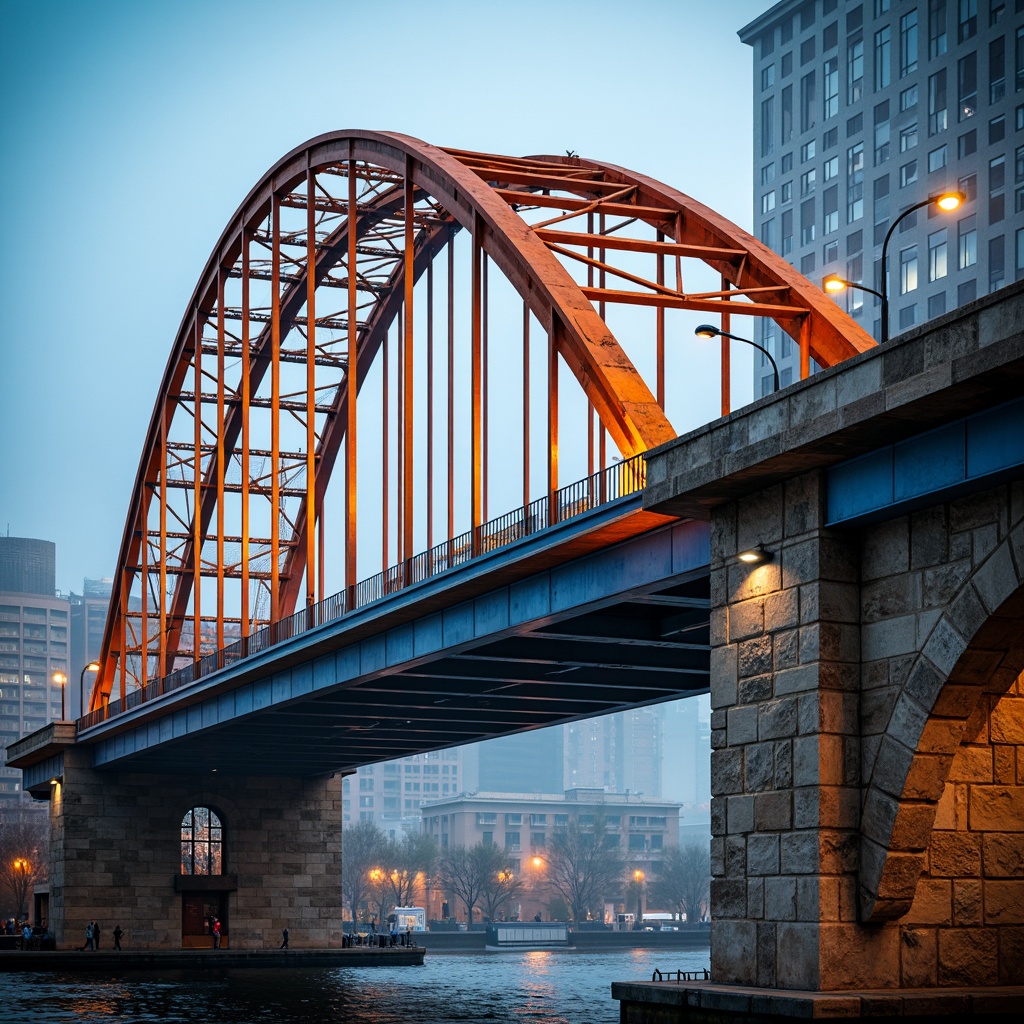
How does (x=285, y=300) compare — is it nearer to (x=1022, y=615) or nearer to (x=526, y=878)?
(x=1022, y=615)

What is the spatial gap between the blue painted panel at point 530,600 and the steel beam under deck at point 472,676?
4 centimetres

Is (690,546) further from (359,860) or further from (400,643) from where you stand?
(359,860)

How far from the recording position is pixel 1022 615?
22.0 metres

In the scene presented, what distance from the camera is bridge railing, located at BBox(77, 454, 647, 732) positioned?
1337 inches

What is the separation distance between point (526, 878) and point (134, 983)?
138052 millimetres

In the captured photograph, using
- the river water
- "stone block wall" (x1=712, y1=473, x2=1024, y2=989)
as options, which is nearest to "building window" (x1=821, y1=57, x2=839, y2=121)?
the river water

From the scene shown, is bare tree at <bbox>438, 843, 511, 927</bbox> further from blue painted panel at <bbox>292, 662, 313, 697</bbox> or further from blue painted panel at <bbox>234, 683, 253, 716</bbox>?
blue painted panel at <bbox>292, 662, 313, 697</bbox>

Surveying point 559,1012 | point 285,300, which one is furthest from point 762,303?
point 285,300

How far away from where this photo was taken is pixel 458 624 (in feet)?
136

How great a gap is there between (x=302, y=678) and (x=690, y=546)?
79.5 ft

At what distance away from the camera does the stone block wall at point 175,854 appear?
77.6 m

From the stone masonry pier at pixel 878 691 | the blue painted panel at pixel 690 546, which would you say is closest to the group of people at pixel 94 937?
the blue painted panel at pixel 690 546

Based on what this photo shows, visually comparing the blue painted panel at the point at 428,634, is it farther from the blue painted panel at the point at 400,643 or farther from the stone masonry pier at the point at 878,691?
the stone masonry pier at the point at 878,691

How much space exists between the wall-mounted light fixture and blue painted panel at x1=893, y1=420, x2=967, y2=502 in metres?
2.70
